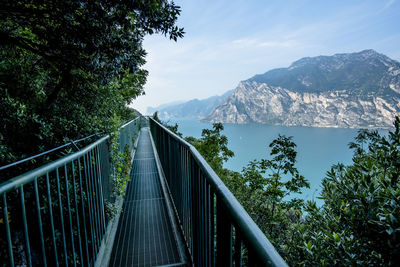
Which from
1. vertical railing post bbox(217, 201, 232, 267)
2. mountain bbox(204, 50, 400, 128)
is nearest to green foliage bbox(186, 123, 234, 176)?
vertical railing post bbox(217, 201, 232, 267)

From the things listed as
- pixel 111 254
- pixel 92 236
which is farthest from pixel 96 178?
pixel 111 254

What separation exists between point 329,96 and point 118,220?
148m

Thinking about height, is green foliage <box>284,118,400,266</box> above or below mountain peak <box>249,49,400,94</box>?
below

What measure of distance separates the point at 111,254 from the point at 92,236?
2.05 ft

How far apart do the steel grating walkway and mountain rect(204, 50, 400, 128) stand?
104 meters

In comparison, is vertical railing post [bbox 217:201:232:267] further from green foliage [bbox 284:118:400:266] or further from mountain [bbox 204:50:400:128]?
mountain [bbox 204:50:400:128]

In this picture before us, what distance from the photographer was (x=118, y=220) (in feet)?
10.1

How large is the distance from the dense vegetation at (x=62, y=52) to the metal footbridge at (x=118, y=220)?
0.78 meters

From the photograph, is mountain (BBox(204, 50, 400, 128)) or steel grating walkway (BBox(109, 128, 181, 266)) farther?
mountain (BBox(204, 50, 400, 128))

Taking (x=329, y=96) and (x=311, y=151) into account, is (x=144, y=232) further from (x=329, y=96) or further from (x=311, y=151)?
(x=329, y=96)

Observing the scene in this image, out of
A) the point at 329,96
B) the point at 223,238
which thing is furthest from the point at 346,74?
the point at 223,238

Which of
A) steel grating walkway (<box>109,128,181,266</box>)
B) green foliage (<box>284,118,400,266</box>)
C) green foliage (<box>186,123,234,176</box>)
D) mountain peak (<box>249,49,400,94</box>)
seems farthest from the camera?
mountain peak (<box>249,49,400,94</box>)

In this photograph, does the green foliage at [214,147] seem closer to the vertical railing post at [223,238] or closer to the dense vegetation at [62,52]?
the dense vegetation at [62,52]

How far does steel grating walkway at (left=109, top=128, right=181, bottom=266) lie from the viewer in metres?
2.29
